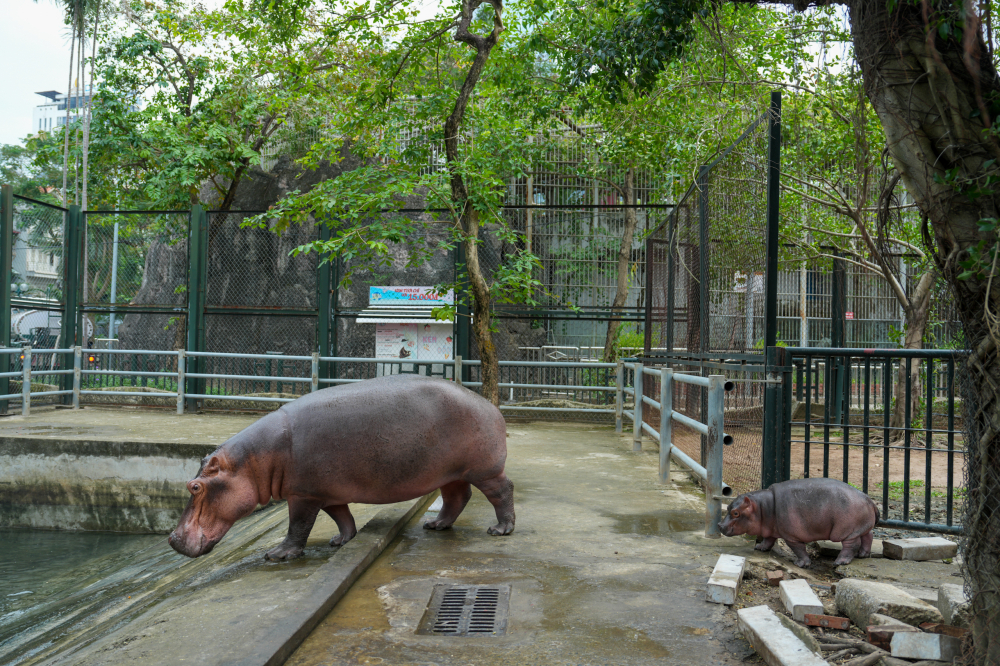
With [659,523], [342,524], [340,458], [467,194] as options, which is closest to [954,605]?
[659,523]

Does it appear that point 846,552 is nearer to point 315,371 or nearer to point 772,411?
point 772,411

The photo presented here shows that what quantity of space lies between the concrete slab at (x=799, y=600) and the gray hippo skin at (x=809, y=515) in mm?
652

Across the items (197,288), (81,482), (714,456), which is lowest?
(81,482)

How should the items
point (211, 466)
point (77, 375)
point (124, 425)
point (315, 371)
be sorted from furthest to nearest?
point (77, 375) → point (315, 371) → point (124, 425) → point (211, 466)

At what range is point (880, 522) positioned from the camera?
4.58 metres

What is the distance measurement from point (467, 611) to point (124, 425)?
26.1 feet

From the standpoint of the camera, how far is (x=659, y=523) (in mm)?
4957

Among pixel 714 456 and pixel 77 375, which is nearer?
pixel 714 456

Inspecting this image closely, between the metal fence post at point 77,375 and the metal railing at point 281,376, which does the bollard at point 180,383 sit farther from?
the metal fence post at point 77,375

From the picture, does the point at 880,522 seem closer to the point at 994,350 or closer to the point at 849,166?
the point at 994,350

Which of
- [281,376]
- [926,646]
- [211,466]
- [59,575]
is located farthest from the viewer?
[281,376]

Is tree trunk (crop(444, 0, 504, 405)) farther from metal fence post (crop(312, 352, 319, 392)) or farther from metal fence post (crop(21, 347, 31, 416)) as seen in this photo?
metal fence post (crop(21, 347, 31, 416))

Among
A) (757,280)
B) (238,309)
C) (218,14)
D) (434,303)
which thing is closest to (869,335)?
(434,303)

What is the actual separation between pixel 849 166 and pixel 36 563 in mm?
10116
